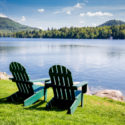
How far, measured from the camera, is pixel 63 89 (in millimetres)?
6270

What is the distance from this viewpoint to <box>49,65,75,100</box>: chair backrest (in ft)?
20.1

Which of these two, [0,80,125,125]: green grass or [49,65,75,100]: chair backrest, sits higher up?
[49,65,75,100]: chair backrest

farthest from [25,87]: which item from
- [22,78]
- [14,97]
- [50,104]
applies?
[50,104]

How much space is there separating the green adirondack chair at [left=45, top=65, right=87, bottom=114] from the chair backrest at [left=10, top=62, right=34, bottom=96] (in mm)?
930

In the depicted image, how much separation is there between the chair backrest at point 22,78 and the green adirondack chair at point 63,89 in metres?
0.93

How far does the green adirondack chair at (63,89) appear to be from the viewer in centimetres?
610

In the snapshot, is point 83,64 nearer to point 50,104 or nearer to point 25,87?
point 25,87

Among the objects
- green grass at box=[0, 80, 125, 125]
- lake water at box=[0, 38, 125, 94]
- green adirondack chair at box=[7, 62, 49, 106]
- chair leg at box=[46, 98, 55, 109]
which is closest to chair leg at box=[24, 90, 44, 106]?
green adirondack chair at box=[7, 62, 49, 106]

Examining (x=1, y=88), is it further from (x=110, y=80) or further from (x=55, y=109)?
(x=110, y=80)

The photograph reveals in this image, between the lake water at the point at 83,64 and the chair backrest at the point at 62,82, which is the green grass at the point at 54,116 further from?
the lake water at the point at 83,64

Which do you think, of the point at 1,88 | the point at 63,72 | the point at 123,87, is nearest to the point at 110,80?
the point at 123,87

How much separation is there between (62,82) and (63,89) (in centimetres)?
26

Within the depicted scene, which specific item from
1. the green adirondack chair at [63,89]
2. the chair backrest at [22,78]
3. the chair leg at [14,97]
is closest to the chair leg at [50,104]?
the green adirondack chair at [63,89]

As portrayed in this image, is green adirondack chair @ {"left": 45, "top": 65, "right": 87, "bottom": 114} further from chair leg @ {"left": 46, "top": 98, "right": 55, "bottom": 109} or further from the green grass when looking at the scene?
the green grass
